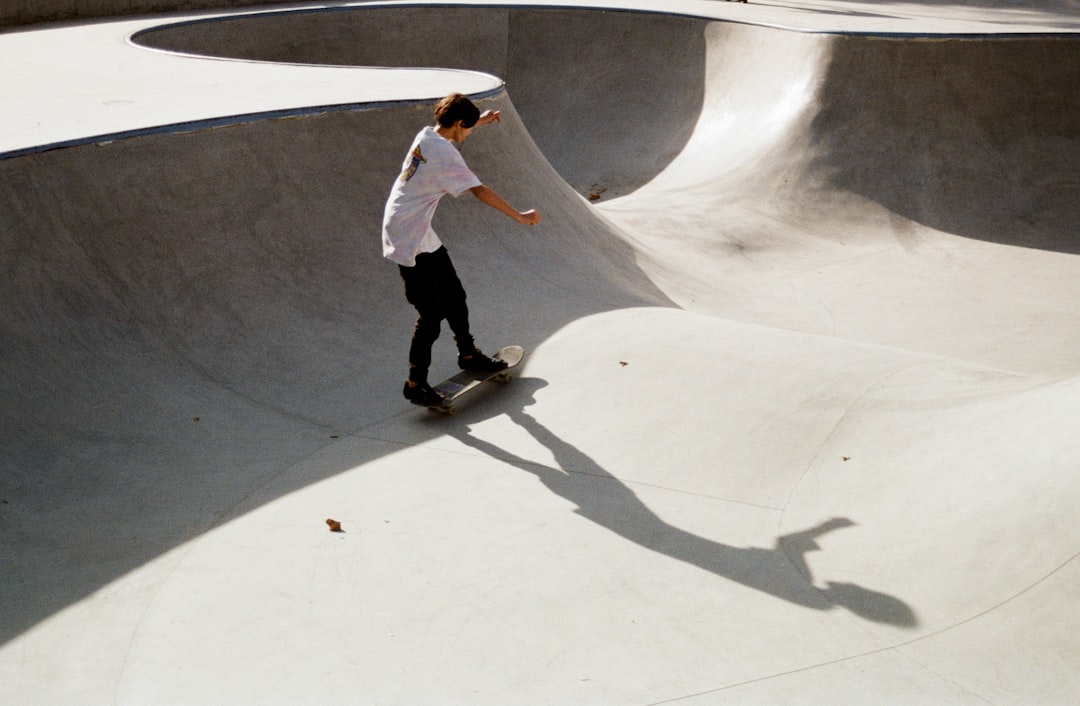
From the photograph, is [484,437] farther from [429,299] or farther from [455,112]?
[455,112]

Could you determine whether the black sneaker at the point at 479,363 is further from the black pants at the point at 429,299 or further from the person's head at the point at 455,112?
the person's head at the point at 455,112

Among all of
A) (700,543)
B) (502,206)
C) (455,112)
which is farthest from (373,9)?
(700,543)

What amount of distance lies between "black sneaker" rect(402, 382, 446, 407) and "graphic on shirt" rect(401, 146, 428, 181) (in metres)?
1.03

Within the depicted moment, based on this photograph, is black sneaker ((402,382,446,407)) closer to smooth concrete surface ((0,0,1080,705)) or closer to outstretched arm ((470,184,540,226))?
smooth concrete surface ((0,0,1080,705))

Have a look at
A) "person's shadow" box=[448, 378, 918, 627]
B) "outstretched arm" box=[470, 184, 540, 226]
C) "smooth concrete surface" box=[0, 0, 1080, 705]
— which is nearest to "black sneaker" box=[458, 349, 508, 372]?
"smooth concrete surface" box=[0, 0, 1080, 705]

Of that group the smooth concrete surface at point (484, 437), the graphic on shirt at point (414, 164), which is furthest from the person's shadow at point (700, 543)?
the graphic on shirt at point (414, 164)

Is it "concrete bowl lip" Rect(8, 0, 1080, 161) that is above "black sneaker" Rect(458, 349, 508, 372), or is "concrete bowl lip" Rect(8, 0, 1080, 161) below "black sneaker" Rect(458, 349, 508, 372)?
above

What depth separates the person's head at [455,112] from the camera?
463 cm

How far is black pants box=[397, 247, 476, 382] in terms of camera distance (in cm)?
489

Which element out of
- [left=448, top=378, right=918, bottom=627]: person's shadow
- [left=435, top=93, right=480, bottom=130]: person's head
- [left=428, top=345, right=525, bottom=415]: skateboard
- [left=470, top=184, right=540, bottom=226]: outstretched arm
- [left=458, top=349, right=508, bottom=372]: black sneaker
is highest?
[left=435, top=93, right=480, bottom=130]: person's head

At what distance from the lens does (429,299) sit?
4938 mm

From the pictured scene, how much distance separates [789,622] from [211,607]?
2018mm

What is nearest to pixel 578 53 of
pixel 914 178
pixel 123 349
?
pixel 914 178

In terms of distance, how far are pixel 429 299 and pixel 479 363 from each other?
555 millimetres
